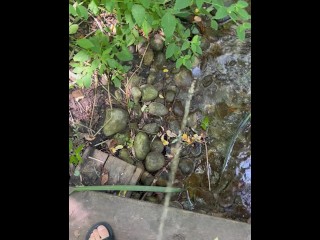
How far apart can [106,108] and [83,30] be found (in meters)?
0.56

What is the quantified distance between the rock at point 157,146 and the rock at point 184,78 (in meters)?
0.42

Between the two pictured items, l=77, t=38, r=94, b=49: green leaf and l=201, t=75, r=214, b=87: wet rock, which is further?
l=201, t=75, r=214, b=87: wet rock

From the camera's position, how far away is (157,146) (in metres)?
2.35

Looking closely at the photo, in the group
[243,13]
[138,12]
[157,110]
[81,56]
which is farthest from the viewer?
[157,110]

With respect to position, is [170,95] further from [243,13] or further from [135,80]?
[243,13]

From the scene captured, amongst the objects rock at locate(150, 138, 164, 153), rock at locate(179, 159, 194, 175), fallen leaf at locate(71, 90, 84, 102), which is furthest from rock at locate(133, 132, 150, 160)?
fallen leaf at locate(71, 90, 84, 102)

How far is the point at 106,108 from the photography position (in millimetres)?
2395

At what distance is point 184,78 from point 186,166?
609 millimetres

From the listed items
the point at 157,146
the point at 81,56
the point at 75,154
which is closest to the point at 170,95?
the point at 157,146

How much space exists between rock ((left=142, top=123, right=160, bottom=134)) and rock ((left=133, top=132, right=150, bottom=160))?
4 centimetres

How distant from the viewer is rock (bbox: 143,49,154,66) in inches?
96.8

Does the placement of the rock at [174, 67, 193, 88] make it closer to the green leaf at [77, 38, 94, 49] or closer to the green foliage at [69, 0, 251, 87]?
the green foliage at [69, 0, 251, 87]

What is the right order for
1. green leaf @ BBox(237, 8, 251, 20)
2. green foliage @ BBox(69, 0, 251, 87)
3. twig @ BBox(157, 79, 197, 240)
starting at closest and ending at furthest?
green foliage @ BBox(69, 0, 251, 87) → green leaf @ BBox(237, 8, 251, 20) → twig @ BBox(157, 79, 197, 240)
